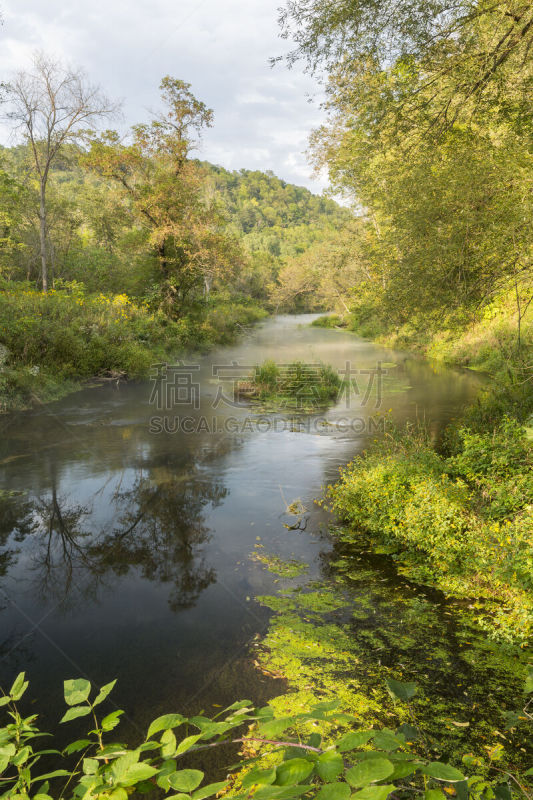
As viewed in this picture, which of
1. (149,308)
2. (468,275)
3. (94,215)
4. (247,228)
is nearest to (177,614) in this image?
(468,275)

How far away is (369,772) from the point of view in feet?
3.33

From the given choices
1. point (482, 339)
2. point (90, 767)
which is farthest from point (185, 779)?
point (482, 339)

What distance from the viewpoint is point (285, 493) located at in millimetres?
8430

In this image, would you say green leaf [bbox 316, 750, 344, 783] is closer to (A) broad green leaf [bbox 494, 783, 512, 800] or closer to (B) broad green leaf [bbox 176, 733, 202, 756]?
(B) broad green leaf [bbox 176, 733, 202, 756]

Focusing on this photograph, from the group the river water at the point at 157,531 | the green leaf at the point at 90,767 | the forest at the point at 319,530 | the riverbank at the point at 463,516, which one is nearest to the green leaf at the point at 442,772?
the forest at the point at 319,530

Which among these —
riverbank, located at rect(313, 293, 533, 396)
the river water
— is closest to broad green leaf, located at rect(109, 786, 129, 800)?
the river water

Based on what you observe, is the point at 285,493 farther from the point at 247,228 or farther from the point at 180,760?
the point at 247,228

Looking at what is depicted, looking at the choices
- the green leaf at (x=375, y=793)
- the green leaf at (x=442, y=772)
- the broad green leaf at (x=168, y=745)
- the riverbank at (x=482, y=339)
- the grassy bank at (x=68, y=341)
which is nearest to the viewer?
the green leaf at (x=375, y=793)

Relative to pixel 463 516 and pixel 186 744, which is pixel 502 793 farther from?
pixel 463 516

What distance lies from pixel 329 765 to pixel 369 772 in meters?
0.09

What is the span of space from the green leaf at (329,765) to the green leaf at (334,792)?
0.03 m

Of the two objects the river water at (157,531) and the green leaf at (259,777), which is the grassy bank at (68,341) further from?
the green leaf at (259,777)

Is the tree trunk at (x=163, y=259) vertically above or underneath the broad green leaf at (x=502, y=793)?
above

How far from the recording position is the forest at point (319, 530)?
2.41 m
